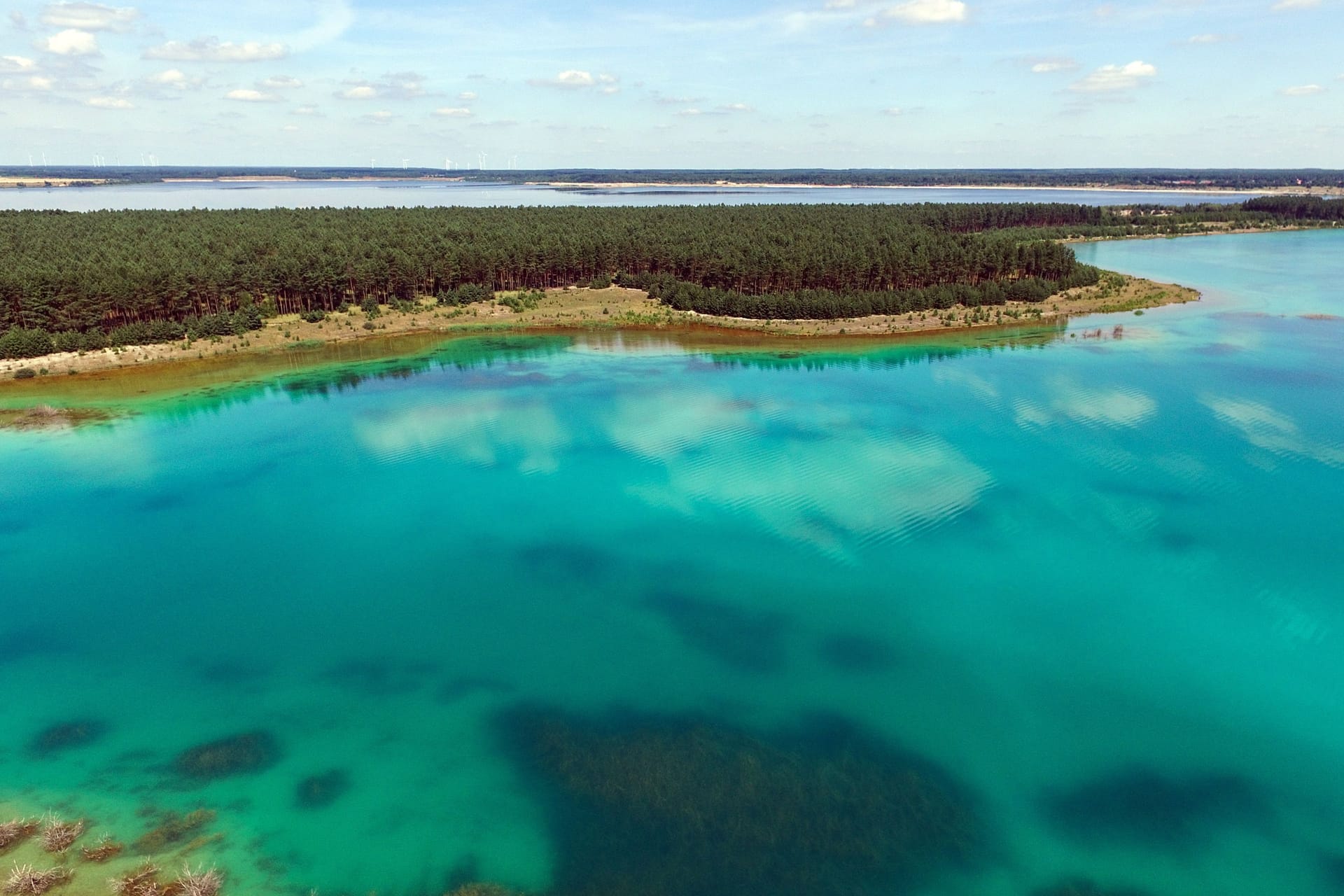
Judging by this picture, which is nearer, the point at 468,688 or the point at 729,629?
the point at 468,688

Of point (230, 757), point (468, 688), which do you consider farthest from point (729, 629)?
point (230, 757)

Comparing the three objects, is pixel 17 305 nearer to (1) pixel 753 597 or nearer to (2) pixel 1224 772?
(1) pixel 753 597

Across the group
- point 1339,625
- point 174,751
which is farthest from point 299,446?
point 1339,625

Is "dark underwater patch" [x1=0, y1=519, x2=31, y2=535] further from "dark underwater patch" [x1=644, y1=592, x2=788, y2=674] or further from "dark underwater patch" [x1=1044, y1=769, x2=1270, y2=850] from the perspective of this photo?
"dark underwater patch" [x1=1044, y1=769, x2=1270, y2=850]

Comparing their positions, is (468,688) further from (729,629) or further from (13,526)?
(13,526)

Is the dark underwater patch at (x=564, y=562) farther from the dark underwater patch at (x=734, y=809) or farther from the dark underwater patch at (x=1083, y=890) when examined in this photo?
the dark underwater patch at (x=1083, y=890)

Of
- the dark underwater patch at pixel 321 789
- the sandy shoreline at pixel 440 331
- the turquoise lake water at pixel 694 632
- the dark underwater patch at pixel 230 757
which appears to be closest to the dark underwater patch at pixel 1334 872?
the turquoise lake water at pixel 694 632
